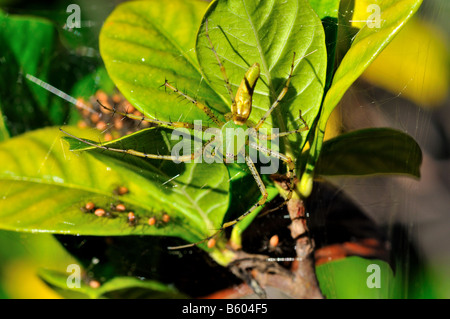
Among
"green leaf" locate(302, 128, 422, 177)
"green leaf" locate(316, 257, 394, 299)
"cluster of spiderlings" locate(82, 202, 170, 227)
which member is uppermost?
"green leaf" locate(302, 128, 422, 177)

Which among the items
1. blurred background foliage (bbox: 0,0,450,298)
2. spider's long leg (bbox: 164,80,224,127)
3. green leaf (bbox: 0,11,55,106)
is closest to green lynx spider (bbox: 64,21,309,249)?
spider's long leg (bbox: 164,80,224,127)

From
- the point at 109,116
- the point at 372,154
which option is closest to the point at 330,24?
the point at 372,154

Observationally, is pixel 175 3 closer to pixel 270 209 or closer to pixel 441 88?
pixel 270 209

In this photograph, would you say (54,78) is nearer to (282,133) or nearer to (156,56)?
(156,56)

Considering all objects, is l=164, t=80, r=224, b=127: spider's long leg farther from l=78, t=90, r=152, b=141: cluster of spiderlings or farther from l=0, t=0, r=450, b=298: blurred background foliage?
l=0, t=0, r=450, b=298: blurred background foliage

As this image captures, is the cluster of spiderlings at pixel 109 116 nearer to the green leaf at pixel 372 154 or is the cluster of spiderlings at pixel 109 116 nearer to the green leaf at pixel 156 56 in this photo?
the green leaf at pixel 156 56

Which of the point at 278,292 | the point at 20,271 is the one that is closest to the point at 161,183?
the point at 278,292

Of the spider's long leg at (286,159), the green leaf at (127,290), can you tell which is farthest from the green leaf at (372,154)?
the green leaf at (127,290)

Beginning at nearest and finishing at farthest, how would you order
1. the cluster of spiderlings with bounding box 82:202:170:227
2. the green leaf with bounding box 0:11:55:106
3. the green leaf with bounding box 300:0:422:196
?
the green leaf with bounding box 300:0:422:196, the cluster of spiderlings with bounding box 82:202:170:227, the green leaf with bounding box 0:11:55:106
